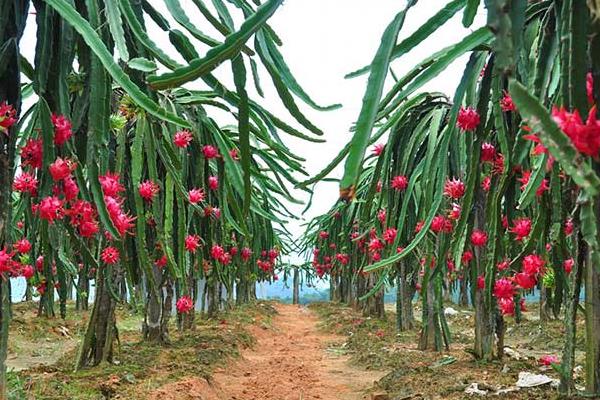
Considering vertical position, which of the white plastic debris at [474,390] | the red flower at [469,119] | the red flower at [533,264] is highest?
the red flower at [469,119]

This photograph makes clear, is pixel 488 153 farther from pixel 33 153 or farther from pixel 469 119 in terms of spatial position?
pixel 33 153

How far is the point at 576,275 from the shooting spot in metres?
2.10

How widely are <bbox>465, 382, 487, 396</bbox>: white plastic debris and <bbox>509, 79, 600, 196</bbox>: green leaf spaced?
274 centimetres

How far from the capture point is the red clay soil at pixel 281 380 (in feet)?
13.6

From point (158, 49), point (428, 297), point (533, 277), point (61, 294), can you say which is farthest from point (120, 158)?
point (428, 297)

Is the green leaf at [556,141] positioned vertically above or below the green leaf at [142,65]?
below

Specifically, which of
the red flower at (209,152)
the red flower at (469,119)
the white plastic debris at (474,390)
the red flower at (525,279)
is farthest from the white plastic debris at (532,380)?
the red flower at (209,152)

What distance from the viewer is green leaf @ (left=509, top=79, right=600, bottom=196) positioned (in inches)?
36.4

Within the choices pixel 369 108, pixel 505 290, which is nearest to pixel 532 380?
pixel 505 290

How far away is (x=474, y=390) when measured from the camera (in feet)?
11.3

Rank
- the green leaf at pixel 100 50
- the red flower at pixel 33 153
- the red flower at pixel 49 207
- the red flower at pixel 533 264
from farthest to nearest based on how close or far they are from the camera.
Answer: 1. the red flower at pixel 533 264
2. the red flower at pixel 33 153
3. the red flower at pixel 49 207
4. the green leaf at pixel 100 50

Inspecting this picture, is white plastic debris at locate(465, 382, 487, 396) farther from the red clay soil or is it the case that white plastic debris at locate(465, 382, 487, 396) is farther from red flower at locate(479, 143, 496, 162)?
red flower at locate(479, 143, 496, 162)

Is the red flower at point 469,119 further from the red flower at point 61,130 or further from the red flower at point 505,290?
the red flower at point 61,130

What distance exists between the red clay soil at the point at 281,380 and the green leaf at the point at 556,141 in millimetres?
3155
